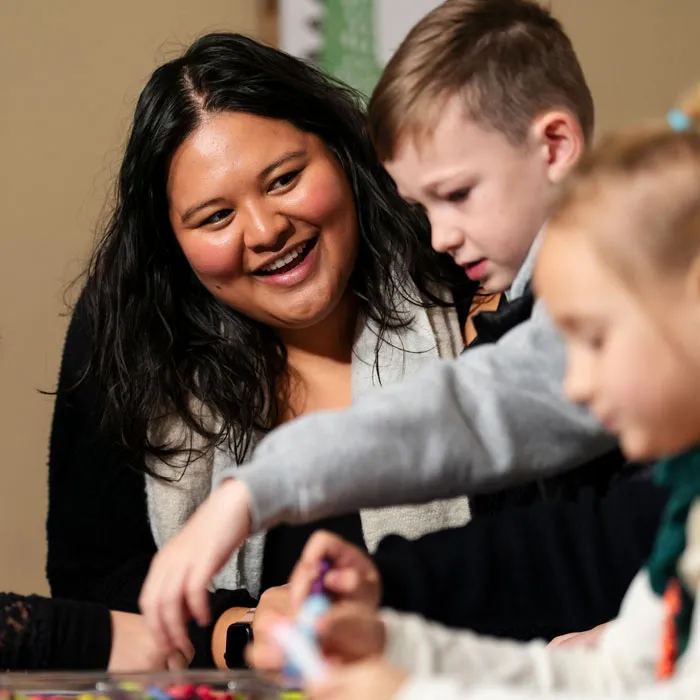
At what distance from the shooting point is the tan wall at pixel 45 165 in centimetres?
225

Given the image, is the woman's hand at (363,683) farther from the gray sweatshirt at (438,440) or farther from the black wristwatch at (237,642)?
the black wristwatch at (237,642)

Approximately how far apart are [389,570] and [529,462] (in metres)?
0.14

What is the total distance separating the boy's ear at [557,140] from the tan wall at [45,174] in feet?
4.40

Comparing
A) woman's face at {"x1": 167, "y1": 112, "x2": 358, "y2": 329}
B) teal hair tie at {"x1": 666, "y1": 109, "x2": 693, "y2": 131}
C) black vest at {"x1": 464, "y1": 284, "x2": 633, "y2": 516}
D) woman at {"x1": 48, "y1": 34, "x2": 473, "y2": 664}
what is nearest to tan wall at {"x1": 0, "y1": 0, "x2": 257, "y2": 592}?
woman at {"x1": 48, "y1": 34, "x2": 473, "y2": 664}

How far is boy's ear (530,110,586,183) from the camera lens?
105 centimetres

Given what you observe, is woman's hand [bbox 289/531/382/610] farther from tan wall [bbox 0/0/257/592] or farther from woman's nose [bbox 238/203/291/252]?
tan wall [bbox 0/0/257/592]

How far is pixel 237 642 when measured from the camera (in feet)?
3.75

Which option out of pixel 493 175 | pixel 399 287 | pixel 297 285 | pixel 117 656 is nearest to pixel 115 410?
pixel 297 285

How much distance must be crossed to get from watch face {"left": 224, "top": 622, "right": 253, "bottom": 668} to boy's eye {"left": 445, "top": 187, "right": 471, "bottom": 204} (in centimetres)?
46

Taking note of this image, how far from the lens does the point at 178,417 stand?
61.8 inches

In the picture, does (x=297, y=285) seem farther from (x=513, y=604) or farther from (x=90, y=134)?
(x=90, y=134)

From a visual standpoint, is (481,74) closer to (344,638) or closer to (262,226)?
(262,226)

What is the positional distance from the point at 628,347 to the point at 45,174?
6.15 feet

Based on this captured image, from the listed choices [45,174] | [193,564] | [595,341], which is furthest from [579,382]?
[45,174]
